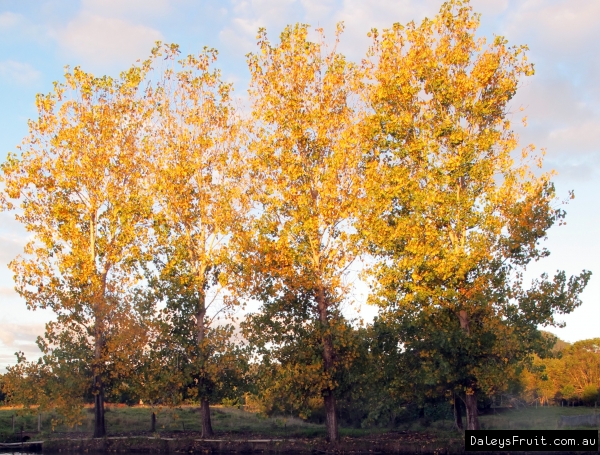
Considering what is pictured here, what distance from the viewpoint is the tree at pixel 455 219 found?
2756cm

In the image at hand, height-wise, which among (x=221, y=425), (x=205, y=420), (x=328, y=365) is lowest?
(x=221, y=425)

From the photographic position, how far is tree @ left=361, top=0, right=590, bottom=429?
27562mm

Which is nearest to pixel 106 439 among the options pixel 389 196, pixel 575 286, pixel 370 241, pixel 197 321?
pixel 197 321

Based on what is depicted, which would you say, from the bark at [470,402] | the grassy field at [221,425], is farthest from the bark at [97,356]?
the bark at [470,402]

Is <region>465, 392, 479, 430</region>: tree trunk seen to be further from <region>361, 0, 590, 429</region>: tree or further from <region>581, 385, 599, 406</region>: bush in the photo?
<region>581, 385, 599, 406</region>: bush

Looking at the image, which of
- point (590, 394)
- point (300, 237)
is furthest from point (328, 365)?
point (590, 394)

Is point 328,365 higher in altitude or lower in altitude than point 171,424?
higher

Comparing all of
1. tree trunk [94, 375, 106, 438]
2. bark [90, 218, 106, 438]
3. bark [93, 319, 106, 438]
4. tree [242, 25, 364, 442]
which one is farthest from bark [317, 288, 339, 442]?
tree trunk [94, 375, 106, 438]

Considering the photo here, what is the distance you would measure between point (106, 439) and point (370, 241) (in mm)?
17977

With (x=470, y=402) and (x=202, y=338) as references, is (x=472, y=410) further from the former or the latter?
(x=202, y=338)

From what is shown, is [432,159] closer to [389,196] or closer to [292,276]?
[389,196]

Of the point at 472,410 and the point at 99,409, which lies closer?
the point at 472,410

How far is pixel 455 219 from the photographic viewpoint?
28.8 meters

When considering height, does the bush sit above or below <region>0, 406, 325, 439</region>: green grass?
below
